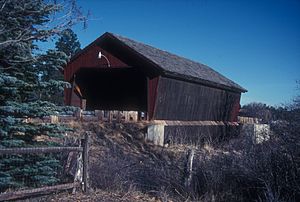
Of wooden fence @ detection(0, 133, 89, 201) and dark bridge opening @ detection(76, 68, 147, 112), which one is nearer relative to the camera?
wooden fence @ detection(0, 133, 89, 201)

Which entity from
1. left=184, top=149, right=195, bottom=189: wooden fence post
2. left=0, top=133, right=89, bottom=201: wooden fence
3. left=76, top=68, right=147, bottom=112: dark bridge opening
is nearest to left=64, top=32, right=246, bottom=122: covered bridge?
left=76, top=68, right=147, bottom=112: dark bridge opening

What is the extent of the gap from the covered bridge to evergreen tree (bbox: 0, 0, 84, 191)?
37.3 ft

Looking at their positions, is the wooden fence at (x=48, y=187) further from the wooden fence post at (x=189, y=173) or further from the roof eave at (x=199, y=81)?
the roof eave at (x=199, y=81)

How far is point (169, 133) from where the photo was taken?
69.3 ft

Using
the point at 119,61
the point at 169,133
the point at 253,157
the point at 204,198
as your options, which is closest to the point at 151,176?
the point at 204,198

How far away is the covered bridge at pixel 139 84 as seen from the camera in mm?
21094

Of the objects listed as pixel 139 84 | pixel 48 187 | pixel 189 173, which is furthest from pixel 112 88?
pixel 48 187

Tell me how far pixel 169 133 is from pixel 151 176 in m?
10.9

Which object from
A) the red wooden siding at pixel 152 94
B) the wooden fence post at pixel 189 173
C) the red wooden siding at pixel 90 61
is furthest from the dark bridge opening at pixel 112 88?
the wooden fence post at pixel 189 173

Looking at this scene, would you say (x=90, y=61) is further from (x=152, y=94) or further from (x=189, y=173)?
(x=189, y=173)

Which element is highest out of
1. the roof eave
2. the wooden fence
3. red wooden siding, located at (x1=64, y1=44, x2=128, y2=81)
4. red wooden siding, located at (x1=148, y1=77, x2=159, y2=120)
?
red wooden siding, located at (x1=64, y1=44, x2=128, y2=81)

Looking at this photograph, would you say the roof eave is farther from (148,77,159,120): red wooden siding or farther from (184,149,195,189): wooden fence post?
(184,149,195,189): wooden fence post

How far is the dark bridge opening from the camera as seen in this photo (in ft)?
78.6

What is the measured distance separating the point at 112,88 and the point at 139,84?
245cm
